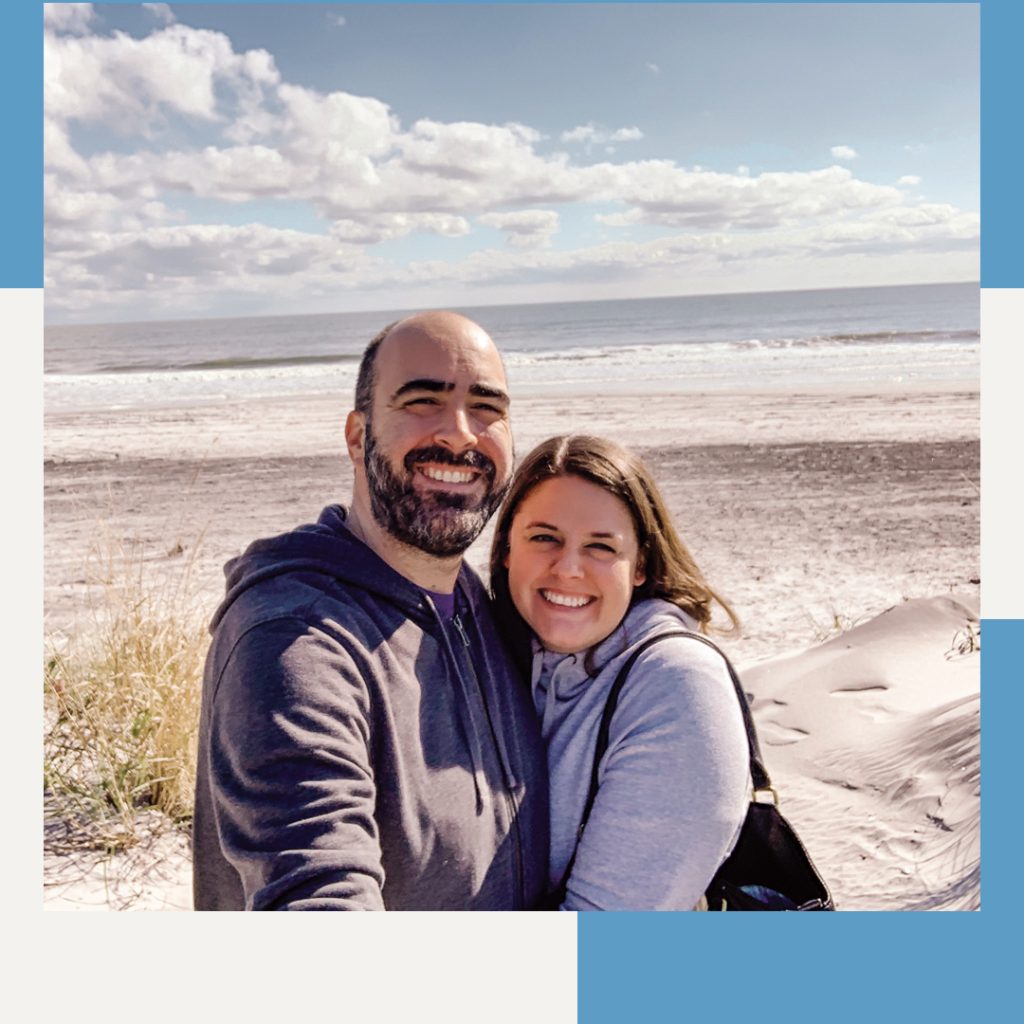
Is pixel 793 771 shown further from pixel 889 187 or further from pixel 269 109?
pixel 269 109

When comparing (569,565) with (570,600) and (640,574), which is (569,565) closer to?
(570,600)

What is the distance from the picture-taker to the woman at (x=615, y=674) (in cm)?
183

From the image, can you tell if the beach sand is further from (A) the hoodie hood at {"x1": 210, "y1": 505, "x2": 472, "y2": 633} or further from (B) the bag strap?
(A) the hoodie hood at {"x1": 210, "y1": 505, "x2": 472, "y2": 633}

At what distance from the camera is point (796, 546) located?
737 centimetres

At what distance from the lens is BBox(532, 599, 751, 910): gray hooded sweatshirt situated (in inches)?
71.7

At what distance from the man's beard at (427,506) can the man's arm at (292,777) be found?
436 mm

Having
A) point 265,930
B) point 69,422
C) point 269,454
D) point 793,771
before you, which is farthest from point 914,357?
point 265,930

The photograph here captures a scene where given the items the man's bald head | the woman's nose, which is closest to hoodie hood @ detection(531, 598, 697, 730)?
the woman's nose

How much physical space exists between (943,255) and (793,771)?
2.52 meters

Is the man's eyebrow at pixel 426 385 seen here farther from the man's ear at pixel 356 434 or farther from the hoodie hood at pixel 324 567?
the hoodie hood at pixel 324 567

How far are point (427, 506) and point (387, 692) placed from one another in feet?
1.45

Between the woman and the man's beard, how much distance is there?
216mm

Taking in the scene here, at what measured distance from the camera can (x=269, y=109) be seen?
4.34 m

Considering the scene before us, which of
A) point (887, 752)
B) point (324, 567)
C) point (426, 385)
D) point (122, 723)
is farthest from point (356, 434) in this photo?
point (887, 752)
